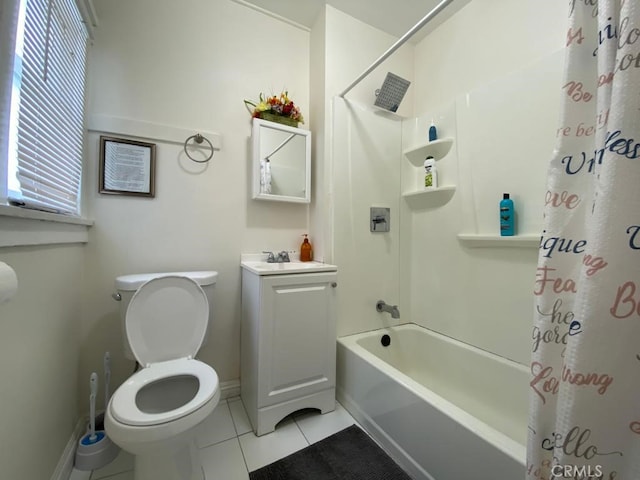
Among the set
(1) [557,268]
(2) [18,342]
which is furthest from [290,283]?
(1) [557,268]

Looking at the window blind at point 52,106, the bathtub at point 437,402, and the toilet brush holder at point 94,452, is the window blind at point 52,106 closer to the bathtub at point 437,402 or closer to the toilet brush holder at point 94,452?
the toilet brush holder at point 94,452

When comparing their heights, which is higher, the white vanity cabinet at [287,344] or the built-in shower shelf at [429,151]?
the built-in shower shelf at [429,151]

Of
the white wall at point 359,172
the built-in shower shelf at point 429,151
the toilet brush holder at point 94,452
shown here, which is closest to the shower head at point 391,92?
the white wall at point 359,172

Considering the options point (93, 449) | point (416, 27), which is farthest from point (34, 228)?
point (416, 27)

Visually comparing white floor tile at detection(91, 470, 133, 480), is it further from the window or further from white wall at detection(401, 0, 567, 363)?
white wall at detection(401, 0, 567, 363)

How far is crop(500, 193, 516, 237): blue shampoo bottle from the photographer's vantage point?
4.49 ft

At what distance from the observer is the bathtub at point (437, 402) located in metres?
0.91

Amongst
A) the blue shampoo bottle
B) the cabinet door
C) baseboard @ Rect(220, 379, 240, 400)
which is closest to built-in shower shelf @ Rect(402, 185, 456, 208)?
the blue shampoo bottle

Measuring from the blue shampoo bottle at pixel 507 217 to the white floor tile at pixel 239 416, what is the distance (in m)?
1.81

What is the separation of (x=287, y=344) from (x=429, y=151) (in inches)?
64.4

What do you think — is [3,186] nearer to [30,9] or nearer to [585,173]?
[30,9]

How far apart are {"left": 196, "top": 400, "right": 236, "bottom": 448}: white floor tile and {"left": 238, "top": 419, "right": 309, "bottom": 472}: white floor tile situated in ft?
0.32

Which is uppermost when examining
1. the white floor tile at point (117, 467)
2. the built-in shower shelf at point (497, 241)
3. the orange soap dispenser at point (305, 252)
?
the built-in shower shelf at point (497, 241)

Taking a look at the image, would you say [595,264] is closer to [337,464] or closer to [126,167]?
[337,464]
